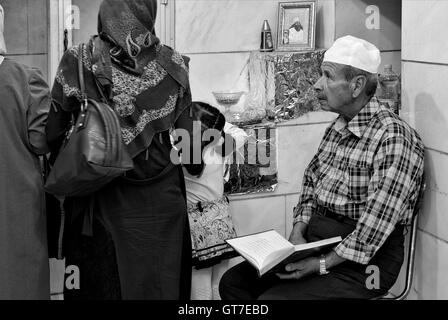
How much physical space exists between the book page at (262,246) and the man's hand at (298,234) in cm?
22

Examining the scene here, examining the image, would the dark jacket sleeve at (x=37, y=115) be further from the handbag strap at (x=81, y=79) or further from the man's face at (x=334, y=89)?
the man's face at (x=334, y=89)

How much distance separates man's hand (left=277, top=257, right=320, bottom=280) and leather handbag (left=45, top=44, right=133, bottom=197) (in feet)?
2.38

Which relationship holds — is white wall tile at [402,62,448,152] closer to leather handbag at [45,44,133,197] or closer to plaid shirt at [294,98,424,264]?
plaid shirt at [294,98,424,264]

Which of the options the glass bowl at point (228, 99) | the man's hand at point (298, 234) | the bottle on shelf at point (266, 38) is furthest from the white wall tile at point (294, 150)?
the man's hand at point (298, 234)

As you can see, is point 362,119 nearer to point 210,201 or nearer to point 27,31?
point 210,201

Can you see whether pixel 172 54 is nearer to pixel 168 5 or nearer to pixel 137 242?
pixel 137 242

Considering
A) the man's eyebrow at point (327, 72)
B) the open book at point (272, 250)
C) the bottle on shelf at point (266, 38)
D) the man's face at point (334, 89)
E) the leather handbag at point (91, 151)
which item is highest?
the bottle on shelf at point (266, 38)

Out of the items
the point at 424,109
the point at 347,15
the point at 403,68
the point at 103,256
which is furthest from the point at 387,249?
the point at 347,15

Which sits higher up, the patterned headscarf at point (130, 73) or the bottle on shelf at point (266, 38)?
the bottle on shelf at point (266, 38)

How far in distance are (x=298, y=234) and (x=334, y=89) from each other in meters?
0.62

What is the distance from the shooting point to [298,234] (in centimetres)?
275

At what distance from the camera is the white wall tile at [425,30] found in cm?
250
